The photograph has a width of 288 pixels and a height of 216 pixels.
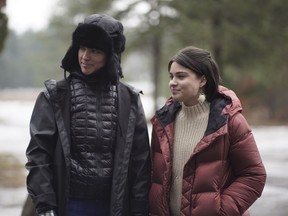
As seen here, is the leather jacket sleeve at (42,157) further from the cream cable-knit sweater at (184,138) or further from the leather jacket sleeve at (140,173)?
the cream cable-knit sweater at (184,138)

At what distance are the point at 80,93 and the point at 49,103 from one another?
0.18m

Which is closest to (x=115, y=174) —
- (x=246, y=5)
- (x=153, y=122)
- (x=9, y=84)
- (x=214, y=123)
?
(x=153, y=122)

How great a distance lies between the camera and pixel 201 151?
8.84 feet

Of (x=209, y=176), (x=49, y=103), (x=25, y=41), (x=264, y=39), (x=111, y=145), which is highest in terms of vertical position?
(x=25, y=41)

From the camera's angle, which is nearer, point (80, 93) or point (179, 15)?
point (80, 93)

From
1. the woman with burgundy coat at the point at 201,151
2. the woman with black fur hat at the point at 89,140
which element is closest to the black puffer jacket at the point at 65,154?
the woman with black fur hat at the point at 89,140

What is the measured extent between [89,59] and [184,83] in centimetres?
55

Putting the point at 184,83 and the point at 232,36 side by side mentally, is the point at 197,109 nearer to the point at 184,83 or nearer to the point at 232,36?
the point at 184,83

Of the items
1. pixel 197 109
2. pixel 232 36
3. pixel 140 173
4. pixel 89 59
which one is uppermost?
pixel 232 36

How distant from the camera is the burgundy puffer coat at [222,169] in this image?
269 cm

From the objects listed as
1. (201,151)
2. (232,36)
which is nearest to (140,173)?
(201,151)

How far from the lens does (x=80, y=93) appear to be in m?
2.90

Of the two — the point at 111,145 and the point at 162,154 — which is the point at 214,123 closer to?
the point at 162,154

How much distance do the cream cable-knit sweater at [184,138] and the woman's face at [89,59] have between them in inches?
21.2
